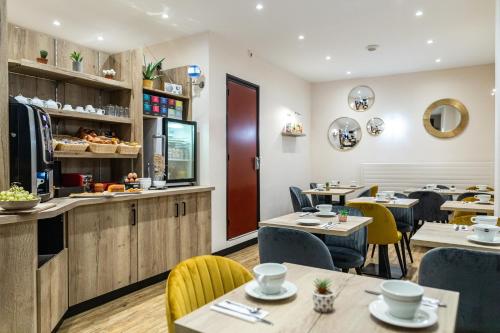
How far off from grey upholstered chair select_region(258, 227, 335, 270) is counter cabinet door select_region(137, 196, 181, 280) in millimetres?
1680

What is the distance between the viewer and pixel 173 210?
3.92 m

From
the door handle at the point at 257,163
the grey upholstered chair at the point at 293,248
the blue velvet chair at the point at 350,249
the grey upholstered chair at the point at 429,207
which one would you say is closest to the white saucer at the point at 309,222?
the blue velvet chair at the point at 350,249

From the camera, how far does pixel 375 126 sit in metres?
7.49

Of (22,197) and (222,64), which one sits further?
(222,64)

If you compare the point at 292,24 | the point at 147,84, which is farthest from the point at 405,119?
the point at 147,84

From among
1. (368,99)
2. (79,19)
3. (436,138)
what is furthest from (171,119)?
(436,138)

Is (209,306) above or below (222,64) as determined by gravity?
below

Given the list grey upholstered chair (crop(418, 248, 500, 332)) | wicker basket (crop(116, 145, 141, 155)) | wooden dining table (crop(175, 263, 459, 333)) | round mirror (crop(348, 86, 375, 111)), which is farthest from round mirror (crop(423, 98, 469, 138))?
wooden dining table (crop(175, 263, 459, 333))

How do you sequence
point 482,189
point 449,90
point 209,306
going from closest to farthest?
point 209,306 < point 482,189 < point 449,90

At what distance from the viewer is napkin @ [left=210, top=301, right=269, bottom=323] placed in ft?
3.72

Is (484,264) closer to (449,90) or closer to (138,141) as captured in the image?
(138,141)

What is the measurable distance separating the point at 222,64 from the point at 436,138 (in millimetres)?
4635

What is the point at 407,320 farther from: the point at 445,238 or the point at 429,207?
the point at 429,207

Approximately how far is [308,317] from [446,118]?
6964 mm
